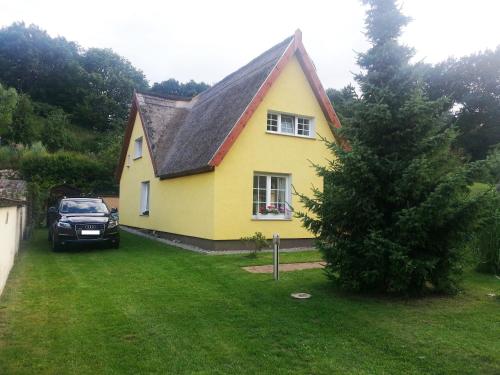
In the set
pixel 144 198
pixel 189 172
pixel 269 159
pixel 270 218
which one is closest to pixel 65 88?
pixel 144 198

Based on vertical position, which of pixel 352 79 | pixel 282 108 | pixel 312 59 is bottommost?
pixel 352 79

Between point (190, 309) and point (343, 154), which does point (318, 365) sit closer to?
point (190, 309)

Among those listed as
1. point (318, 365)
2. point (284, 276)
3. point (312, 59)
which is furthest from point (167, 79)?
point (318, 365)

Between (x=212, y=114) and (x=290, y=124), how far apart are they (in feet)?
10.2

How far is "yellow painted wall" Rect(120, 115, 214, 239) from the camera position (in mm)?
13773

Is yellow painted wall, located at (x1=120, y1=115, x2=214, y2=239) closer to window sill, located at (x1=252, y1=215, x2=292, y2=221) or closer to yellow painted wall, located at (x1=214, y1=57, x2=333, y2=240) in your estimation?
yellow painted wall, located at (x1=214, y1=57, x2=333, y2=240)

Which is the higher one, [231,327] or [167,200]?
[167,200]

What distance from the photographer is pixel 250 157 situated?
14.0m

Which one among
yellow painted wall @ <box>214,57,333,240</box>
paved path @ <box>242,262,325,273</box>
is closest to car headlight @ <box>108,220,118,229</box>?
yellow painted wall @ <box>214,57,333,240</box>

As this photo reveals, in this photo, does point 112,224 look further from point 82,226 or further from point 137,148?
point 137,148

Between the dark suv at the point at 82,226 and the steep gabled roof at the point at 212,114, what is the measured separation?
304cm

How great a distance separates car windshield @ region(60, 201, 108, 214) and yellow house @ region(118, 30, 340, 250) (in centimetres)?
276

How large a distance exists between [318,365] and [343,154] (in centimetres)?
390

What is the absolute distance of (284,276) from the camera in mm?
9211
